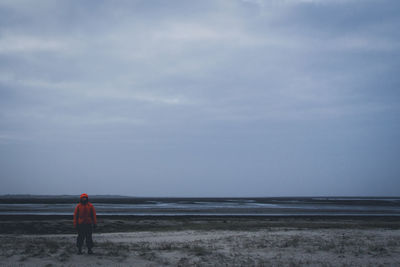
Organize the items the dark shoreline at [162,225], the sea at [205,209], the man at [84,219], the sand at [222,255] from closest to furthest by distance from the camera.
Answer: the sand at [222,255] < the man at [84,219] < the dark shoreline at [162,225] < the sea at [205,209]

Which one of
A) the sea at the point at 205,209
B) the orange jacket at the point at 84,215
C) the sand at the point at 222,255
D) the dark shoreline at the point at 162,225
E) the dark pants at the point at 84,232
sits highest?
the orange jacket at the point at 84,215

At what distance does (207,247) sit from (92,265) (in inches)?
219

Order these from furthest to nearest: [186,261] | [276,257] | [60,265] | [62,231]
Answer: [62,231] < [276,257] < [186,261] < [60,265]

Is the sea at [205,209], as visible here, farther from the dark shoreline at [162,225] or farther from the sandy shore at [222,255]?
the sandy shore at [222,255]

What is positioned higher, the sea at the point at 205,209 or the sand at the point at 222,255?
the sand at the point at 222,255

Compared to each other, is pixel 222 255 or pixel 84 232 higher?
pixel 84 232

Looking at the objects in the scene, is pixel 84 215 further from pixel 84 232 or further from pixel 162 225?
pixel 162 225

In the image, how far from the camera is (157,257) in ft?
38.3

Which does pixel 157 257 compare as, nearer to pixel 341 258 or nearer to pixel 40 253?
pixel 40 253

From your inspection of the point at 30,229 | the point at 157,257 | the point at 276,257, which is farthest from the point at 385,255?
the point at 30,229

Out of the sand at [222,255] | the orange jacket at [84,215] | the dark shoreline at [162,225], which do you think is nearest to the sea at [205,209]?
the dark shoreline at [162,225]

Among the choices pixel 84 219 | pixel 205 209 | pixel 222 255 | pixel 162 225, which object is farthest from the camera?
pixel 205 209

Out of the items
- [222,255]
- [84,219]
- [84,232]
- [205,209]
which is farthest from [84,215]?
[205,209]

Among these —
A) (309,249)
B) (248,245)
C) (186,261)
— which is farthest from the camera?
(248,245)
